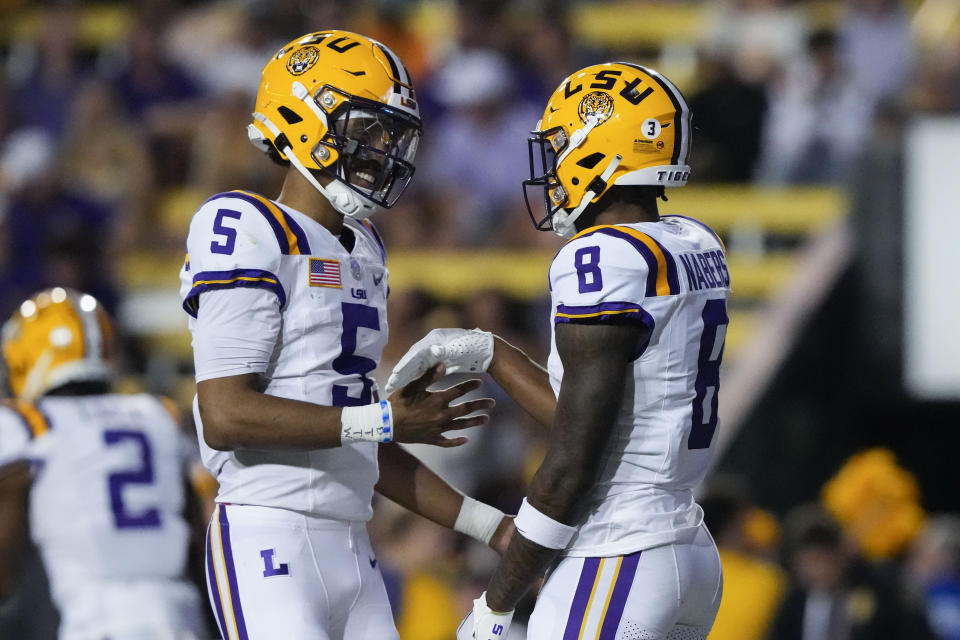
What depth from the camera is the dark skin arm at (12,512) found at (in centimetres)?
439

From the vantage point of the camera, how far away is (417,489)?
13.3ft

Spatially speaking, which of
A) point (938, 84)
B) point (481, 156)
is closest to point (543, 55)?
point (481, 156)

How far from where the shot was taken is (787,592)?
6926 mm

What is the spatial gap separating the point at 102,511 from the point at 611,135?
190 centimetres

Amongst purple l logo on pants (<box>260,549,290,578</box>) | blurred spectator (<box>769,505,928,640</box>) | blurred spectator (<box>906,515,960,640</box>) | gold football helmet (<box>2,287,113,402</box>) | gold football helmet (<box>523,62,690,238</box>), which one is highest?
gold football helmet (<box>523,62,690,238</box>)

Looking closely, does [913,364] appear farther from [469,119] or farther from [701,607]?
[701,607]

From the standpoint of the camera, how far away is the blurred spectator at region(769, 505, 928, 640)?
6852 millimetres

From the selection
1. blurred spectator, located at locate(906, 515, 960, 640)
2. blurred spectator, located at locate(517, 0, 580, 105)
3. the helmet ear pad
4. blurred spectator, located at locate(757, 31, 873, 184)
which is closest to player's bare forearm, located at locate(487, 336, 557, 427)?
the helmet ear pad

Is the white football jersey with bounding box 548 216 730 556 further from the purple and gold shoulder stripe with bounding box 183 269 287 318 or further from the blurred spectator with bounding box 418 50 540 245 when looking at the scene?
the blurred spectator with bounding box 418 50 540 245

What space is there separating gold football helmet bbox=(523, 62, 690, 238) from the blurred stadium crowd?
3240 mm

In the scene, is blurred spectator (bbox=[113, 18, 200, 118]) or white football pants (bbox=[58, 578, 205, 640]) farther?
blurred spectator (bbox=[113, 18, 200, 118])

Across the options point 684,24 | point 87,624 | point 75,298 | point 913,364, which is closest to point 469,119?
point 684,24

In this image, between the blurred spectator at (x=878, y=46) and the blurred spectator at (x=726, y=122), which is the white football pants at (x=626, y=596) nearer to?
the blurred spectator at (x=726, y=122)

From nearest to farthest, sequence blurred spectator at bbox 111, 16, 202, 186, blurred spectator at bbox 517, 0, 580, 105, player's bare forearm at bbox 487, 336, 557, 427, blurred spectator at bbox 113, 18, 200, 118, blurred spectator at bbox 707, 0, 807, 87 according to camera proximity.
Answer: player's bare forearm at bbox 487, 336, 557, 427, blurred spectator at bbox 517, 0, 580, 105, blurred spectator at bbox 707, 0, 807, 87, blurred spectator at bbox 111, 16, 202, 186, blurred spectator at bbox 113, 18, 200, 118
